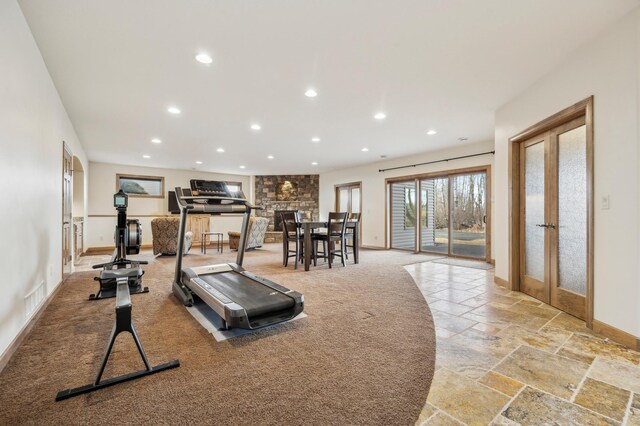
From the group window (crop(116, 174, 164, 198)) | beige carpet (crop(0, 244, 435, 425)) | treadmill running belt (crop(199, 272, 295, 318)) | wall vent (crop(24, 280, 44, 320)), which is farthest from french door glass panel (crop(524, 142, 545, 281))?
window (crop(116, 174, 164, 198))

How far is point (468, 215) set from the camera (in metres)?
6.52

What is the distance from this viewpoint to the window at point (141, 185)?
8.64 m

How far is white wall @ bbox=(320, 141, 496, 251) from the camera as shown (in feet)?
21.0

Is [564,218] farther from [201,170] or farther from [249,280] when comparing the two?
[201,170]

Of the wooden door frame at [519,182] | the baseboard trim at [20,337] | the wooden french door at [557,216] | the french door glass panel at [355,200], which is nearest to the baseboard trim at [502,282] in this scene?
the wooden door frame at [519,182]

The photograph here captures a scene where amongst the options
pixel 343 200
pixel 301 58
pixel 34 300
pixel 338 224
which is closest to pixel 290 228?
pixel 338 224

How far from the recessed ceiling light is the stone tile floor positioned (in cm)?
315

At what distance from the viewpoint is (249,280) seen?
3.23 metres

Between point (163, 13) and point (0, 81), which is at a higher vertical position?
point (163, 13)

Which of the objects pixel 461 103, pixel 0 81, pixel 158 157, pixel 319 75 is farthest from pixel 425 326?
pixel 158 157

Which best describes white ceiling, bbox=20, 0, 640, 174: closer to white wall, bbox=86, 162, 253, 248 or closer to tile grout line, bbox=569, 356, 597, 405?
tile grout line, bbox=569, 356, 597, 405

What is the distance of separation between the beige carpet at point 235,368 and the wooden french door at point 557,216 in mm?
1379

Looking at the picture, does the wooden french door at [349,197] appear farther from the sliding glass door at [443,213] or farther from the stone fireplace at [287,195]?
the sliding glass door at [443,213]

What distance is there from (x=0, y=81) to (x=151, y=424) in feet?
7.35
